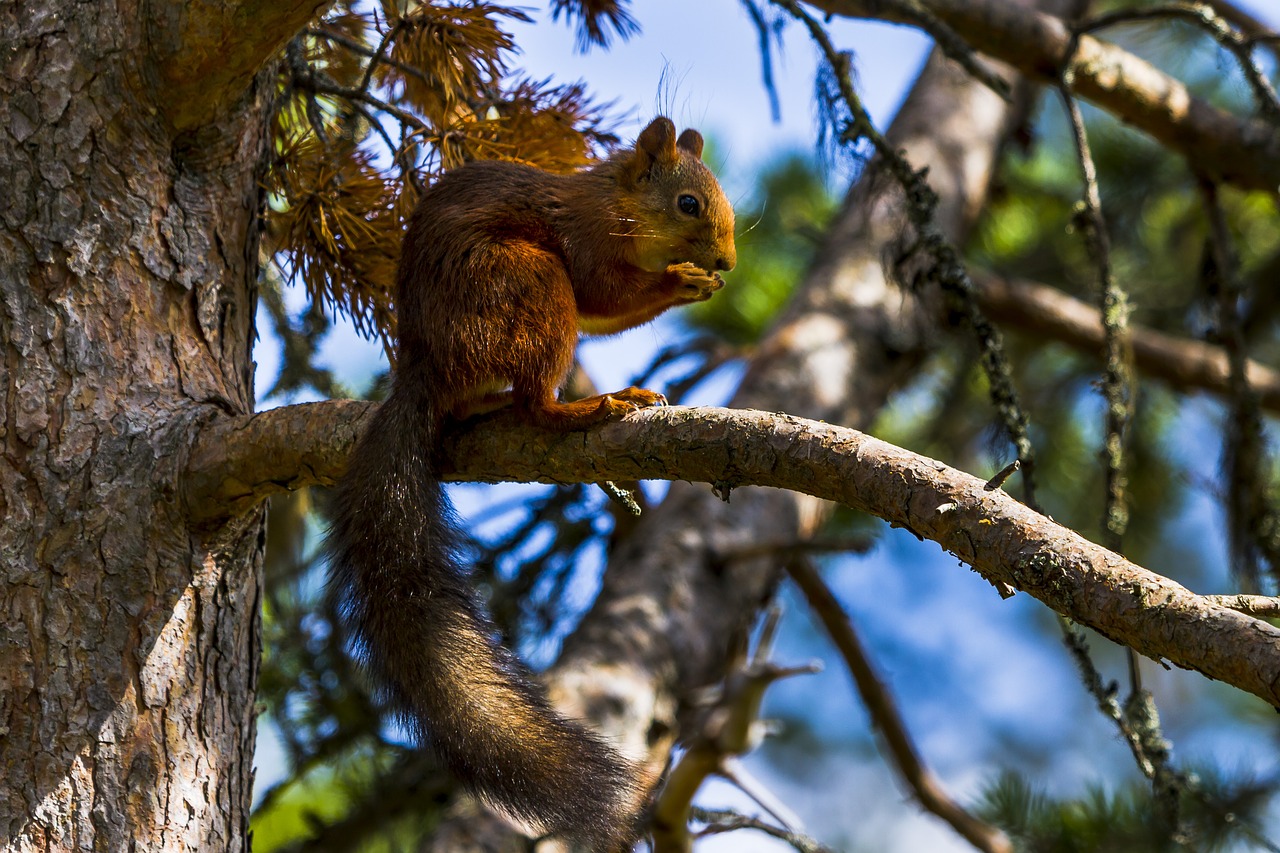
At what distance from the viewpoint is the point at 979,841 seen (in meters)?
3.12

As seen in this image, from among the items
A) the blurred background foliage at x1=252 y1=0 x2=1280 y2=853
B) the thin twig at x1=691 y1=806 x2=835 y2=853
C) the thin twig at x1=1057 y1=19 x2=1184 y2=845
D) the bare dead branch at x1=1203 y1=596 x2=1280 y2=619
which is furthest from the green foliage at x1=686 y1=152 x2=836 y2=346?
the bare dead branch at x1=1203 y1=596 x2=1280 y2=619

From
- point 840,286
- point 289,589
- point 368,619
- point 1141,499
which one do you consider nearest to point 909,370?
point 840,286

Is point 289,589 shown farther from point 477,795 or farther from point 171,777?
point 477,795

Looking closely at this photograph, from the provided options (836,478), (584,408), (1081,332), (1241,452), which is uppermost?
(1081,332)

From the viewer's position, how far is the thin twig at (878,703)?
10.9ft

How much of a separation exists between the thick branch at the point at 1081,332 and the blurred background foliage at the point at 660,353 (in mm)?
75

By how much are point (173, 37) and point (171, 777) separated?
1.05 meters

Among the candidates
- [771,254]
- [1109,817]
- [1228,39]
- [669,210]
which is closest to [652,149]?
[669,210]

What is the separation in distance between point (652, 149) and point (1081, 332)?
2.46 meters

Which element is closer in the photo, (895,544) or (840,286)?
(840,286)

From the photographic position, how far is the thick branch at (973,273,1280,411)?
399 cm

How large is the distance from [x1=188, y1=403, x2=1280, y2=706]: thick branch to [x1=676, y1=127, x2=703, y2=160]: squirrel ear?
0.80 meters

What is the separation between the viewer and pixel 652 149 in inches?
82.2

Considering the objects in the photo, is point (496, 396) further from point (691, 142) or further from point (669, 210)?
point (691, 142)
